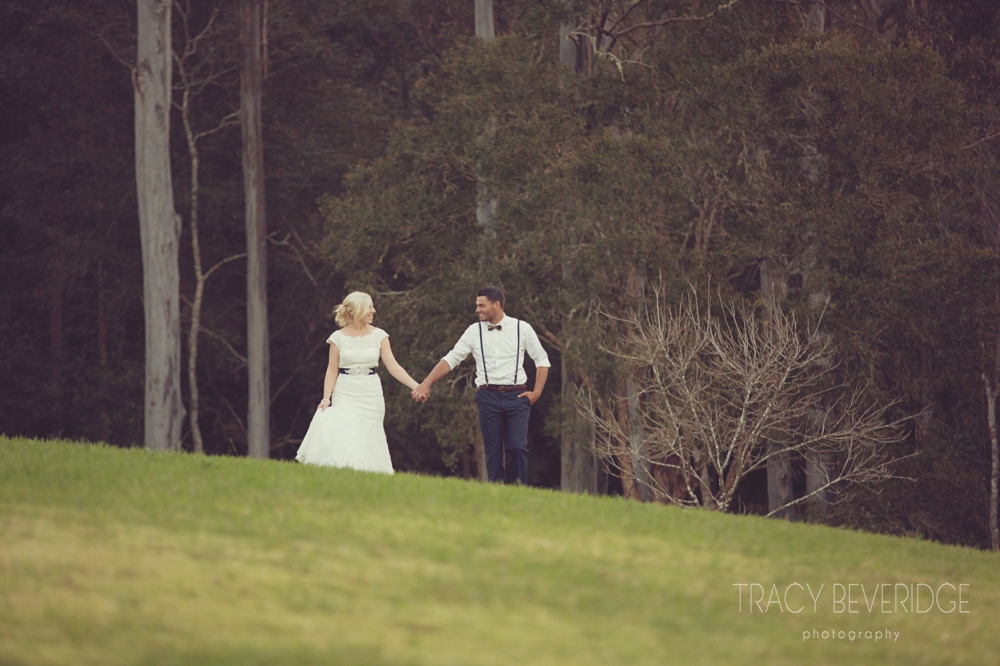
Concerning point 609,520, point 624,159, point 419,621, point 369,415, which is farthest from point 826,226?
point 419,621

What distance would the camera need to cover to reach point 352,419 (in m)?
11.2

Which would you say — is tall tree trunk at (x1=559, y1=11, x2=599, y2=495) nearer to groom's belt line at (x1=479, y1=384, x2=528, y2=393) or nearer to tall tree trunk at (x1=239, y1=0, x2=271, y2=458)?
tall tree trunk at (x1=239, y1=0, x2=271, y2=458)

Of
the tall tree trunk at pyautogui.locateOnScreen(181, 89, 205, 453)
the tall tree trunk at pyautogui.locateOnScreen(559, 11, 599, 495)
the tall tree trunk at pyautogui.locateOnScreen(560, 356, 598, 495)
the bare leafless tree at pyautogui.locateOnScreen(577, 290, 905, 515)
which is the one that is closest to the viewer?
the bare leafless tree at pyautogui.locateOnScreen(577, 290, 905, 515)

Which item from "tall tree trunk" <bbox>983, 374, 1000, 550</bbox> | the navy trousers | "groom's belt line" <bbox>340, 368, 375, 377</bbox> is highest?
"groom's belt line" <bbox>340, 368, 375, 377</bbox>

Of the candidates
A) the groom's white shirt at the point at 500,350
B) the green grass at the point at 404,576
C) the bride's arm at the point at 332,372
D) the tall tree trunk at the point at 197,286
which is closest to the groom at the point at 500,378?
the groom's white shirt at the point at 500,350

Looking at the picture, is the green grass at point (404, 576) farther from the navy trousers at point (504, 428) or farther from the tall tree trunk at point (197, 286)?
the tall tree trunk at point (197, 286)

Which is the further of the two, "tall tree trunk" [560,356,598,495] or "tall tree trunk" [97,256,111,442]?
"tall tree trunk" [97,256,111,442]

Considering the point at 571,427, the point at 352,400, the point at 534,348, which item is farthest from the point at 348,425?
the point at 571,427

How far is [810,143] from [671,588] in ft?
Answer: 51.9

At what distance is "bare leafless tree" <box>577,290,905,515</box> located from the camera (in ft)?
55.4

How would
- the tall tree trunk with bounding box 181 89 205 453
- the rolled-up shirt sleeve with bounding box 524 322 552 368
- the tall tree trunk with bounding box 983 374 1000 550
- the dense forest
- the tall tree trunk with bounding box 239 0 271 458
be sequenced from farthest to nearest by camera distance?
the tall tree trunk with bounding box 181 89 205 453 → the tall tree trunk with bounding box 239 0 271 458 → the tall tree trunk with bounding box 983 374 1000 550 → the dense forest → the rolled-up shirt sleeve with bounding box 524 322 552 368

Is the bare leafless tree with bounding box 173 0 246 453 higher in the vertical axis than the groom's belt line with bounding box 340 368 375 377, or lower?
higher

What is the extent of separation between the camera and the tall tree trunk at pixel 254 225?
2970 centimetres

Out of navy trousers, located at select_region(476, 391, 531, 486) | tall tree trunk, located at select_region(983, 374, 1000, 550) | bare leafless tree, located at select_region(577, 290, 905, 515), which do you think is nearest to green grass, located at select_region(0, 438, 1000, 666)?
navy trousers, located at select_region(476, 391, 531, 486)
